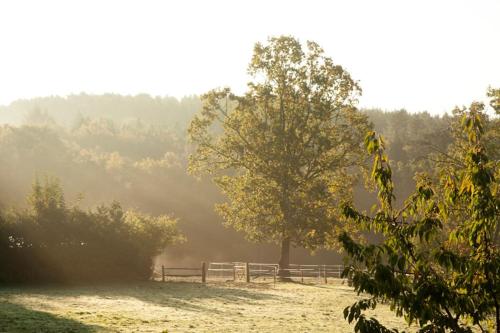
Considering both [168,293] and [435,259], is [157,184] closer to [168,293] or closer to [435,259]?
[168,293]

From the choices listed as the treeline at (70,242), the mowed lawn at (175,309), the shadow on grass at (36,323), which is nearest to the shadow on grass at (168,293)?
the mowed lawn at (175,309)

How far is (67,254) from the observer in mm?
35781

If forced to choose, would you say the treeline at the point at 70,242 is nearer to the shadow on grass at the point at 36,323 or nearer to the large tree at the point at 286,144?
the large tree at the point at 286,144

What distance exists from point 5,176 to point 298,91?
5825cm

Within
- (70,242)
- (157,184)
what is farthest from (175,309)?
(157,184)

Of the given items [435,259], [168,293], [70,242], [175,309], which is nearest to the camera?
[435,259]

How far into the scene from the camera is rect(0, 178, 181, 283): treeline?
34.5 m

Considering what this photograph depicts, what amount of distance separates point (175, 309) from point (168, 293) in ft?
24.4

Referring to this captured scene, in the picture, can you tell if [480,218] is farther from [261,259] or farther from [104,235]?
[261,259]

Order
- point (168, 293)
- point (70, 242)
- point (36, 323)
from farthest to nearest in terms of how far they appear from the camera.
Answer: point (70, 242)
point (168, 293)
point (36, 323)

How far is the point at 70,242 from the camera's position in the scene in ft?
120

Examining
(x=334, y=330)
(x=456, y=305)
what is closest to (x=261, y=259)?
(x=334, y=330)

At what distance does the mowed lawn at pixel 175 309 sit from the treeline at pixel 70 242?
3.21m

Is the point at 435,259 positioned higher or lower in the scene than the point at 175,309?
higher
